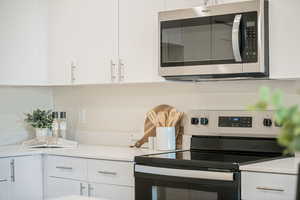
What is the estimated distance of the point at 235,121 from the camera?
9.92 feet

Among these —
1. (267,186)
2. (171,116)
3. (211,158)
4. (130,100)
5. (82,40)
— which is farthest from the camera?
(130,100)

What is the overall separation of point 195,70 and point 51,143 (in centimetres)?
152

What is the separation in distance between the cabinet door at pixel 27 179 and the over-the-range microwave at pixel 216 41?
1205 millimetres

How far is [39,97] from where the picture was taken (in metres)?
4.24

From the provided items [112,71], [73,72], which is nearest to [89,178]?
[112,71]

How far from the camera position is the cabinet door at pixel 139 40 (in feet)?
10.6

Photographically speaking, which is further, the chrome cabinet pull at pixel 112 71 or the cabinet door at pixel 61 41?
the cabinet door at pixel 61 41

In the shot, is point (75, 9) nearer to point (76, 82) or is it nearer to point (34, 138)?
point (76, 82)

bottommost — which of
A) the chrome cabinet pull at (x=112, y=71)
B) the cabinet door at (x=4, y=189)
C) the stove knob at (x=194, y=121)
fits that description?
the cabinet door at (x=4, y=189)

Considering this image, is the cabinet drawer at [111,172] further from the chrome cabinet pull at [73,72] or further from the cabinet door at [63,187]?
the chrome cabinet pull at [73,72]

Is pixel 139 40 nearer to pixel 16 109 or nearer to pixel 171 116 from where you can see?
pixel 171 116

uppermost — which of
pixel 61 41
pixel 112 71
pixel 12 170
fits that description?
pixel 61 41

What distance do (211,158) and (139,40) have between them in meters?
1.07

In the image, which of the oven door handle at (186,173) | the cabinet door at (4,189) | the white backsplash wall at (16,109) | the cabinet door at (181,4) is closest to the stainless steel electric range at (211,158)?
the oven door handle at (186,173)
